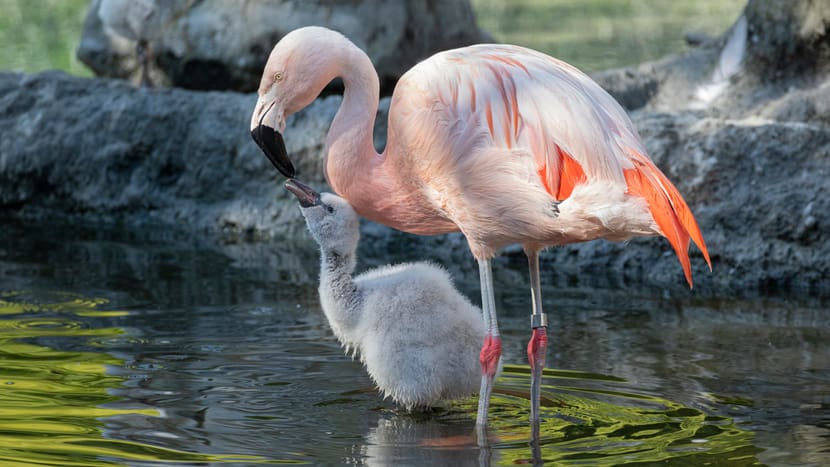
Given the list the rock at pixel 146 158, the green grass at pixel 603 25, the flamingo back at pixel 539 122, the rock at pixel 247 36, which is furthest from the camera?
the green grass at pixel 603 25

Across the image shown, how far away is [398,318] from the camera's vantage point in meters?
4.11

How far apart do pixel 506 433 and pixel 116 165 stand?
162 inches

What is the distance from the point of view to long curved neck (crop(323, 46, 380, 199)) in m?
4.12

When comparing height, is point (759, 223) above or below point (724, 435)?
above

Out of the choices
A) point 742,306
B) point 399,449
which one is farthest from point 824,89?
point 399,449

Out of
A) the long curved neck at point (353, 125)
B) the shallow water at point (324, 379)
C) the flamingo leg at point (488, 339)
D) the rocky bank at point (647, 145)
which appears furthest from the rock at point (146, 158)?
the flamingo leg at point (488, 339)

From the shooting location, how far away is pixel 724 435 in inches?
146

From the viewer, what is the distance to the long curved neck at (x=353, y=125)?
412cm

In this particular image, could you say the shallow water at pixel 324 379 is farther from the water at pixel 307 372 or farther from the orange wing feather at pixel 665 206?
the orange wing feather at pixel 665 206

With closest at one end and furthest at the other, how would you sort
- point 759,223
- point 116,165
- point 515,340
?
point 515,340
point 759,223
point 116,165

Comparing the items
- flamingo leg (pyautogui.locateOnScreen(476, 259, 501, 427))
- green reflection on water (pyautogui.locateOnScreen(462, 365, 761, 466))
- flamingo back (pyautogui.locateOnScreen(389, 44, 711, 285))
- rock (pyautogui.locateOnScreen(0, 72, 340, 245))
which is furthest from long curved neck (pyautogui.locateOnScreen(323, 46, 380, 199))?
rock (pyautogui.locateOnScreen(0, 72, 340, 245))

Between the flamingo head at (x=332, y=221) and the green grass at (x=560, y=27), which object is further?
the green grass at (x=560, y=27)

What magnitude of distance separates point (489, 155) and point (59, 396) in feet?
5.14

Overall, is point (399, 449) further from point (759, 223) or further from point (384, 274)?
point (759, 223)
